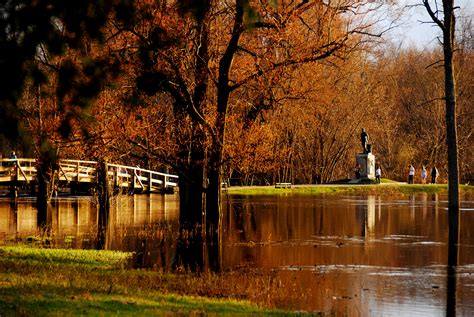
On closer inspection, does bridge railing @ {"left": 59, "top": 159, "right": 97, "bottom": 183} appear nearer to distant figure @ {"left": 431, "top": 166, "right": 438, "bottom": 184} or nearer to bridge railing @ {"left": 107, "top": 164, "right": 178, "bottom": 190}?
bridge railing @ {"left": 107, "top": 164, "right": 178, "bottom": 190}

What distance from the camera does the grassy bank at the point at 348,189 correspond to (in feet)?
190

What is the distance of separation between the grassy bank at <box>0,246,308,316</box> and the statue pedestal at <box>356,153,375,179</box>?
151 feet

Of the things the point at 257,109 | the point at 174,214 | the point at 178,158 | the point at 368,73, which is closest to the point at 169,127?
the point at 178,158

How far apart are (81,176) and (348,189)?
Result: 2072 cm

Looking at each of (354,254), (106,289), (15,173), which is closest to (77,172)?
(15,173)

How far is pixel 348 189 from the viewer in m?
61.8

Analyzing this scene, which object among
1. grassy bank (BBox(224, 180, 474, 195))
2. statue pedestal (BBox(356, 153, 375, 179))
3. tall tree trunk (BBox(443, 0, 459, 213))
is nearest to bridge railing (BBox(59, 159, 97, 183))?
grassy bank (BBox(224, 180, 474, 195))

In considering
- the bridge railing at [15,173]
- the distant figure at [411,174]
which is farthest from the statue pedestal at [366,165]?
the bridge railing at [15,173]

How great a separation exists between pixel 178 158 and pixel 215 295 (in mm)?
13885

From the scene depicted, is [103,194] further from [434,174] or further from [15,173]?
[434,174]

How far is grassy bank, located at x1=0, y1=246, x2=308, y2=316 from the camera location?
1292 centimetres

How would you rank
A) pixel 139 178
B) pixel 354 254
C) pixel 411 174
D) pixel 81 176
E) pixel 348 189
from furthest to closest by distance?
pixel 411 174, pixel 348 189, pixel 139 178, pixel 81 176, pixel 354 254

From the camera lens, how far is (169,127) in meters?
29.3

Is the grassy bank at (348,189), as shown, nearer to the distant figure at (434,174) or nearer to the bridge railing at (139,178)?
the distant figure at (434,174)
